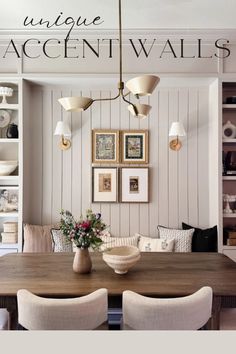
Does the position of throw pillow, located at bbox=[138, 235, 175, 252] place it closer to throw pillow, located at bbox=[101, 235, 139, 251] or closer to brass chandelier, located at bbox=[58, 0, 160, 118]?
throw pillow, located at bbox=[101, 235, 139, 251]

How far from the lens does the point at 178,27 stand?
2809mm

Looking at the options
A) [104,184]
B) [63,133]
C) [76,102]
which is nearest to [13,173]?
[63,133]

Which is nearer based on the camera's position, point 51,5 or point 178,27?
point 51,5

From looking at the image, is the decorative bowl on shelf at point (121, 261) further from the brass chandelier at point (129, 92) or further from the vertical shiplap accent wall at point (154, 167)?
the vertical shiplap accent wall at point (154, 167)

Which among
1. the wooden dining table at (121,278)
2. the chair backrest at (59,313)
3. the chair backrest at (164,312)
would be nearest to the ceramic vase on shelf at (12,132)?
the wooden dining table at (121,278)

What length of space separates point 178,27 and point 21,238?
2.74 m

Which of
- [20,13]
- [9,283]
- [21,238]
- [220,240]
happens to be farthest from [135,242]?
[20,13]

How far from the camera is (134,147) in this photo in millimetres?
3281

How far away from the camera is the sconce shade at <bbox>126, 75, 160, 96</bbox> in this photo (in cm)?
171

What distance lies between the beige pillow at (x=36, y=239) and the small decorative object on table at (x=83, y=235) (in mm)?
1256

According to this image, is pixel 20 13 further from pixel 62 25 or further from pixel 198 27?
pixel 198 27

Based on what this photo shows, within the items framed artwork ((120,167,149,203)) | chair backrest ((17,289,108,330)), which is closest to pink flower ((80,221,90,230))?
chair backrest ((17,289,108,330))

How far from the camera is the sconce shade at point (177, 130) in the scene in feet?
10.2

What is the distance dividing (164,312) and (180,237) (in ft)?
6.13
